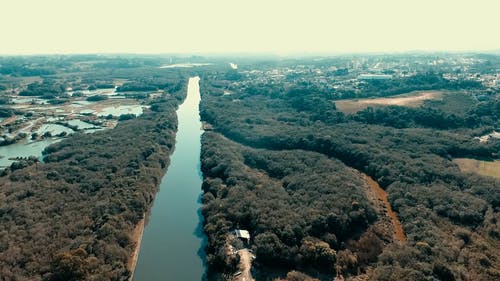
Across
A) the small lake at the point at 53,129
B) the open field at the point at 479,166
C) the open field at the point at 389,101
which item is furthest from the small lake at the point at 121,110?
the open field at the point at 479,166

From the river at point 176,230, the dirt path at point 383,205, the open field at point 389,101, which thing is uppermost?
the open field at point 389,101

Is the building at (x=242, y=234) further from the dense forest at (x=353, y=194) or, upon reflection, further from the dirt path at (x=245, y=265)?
the dirt path at (x=245, y=265)

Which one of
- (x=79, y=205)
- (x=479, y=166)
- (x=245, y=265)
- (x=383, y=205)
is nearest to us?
(x=245, y=265)

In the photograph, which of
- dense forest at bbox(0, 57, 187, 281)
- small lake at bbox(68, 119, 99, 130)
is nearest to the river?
dense forest at bbox(0, 57, 187, 281)

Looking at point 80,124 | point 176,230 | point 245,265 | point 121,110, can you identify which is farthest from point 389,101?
point 80,124

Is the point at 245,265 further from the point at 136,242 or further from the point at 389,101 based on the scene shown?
the point at 389,101
